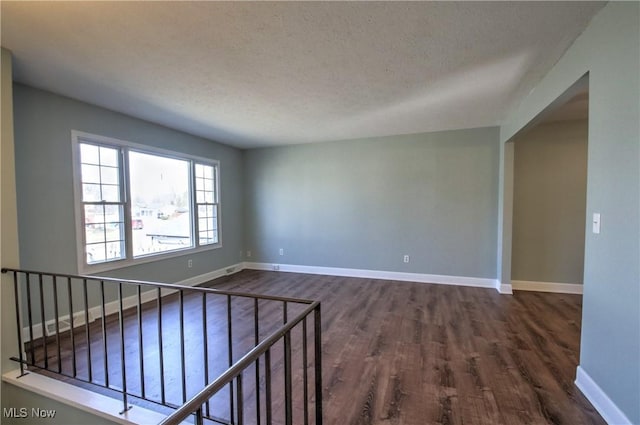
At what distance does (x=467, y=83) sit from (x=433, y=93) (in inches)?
13.4

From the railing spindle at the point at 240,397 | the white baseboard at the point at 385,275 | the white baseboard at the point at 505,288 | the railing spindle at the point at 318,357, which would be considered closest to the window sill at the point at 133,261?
the white baseboard at the point at 385,275

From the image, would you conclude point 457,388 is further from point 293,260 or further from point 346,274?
point 293,260

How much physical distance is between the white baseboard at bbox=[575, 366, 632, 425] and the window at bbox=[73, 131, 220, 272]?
4.73m

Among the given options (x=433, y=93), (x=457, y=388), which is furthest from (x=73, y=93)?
(x=457, y=388)

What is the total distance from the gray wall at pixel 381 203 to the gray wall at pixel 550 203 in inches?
14.3

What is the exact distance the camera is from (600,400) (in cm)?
176

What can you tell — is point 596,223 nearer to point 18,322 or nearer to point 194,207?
point 18,322

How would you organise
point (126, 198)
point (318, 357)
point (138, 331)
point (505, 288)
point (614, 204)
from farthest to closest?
point (505, 288), point (126, 198), point (138, 331), point (614, 204), point (318, 357)

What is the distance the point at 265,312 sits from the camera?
11.6 feet

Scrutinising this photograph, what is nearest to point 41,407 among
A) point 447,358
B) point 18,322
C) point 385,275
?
point 18,322

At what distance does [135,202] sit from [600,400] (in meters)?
4.94

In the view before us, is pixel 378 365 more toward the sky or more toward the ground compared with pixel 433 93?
more toward the ground

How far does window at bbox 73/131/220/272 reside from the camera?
3342 millimetres

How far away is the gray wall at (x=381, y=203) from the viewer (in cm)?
456
